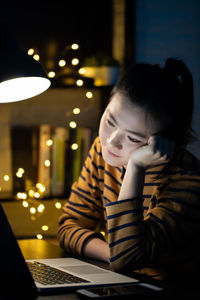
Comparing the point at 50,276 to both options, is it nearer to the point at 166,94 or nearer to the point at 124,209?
the point at 124,209

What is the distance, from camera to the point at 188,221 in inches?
50.8

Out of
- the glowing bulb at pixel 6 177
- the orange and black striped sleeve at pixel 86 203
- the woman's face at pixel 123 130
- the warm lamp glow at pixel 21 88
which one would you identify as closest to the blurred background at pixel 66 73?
the glowing bulb at pixel 6 177

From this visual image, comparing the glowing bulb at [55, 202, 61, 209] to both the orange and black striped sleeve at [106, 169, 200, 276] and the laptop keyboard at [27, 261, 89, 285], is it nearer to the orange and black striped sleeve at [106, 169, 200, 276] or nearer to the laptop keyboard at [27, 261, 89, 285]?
the orange and black striped sleeve at [106, 169, 200, 276]

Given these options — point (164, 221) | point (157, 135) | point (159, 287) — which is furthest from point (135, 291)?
point (157, 135)

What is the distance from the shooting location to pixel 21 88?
1447mm

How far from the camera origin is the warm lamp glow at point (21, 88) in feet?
4.70

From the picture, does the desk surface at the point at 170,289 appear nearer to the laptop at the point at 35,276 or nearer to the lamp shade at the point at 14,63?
the laptop at the point at 35,276

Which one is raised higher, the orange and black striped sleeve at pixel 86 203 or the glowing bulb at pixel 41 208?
the orange and black striped sleeve at pixel 86 203

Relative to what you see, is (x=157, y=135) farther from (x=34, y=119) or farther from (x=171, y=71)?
(x=34, y=119)

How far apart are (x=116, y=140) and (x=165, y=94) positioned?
0.18 meters

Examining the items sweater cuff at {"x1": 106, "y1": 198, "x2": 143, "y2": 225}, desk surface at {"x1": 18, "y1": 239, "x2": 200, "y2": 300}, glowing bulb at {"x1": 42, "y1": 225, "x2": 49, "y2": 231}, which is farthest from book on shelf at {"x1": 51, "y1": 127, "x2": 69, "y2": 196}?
sweater cuff at {"x1": 106, "y1": 198, "x2": 143, "y2": 225}

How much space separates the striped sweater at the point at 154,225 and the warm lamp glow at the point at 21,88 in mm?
326

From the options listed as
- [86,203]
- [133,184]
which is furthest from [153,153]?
[86,203]

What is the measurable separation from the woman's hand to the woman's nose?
0.04 m
